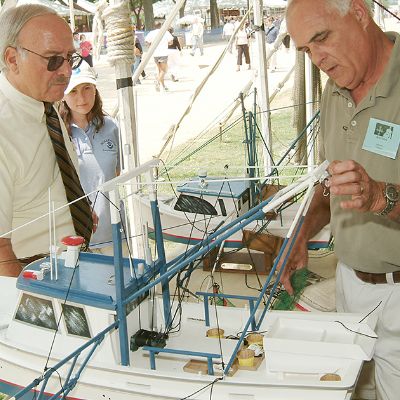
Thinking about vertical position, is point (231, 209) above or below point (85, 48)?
below

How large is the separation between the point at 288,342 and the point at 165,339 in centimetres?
54

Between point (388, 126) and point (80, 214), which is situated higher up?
point (388, 126)

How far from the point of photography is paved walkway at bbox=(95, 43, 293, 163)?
11.8 metres

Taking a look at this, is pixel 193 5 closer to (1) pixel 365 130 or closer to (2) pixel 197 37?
(2) pixel 197 37

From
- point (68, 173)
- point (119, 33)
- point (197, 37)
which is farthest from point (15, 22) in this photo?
point (197, 37)

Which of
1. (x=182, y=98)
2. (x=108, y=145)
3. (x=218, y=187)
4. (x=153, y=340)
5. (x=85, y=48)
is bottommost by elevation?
(x=182, y=98)

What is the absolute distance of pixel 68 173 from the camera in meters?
2.74

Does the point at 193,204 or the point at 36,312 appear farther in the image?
the point at 193,204

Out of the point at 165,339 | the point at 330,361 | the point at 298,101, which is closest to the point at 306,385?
the point at 330,361

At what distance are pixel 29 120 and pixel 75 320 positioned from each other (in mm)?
829

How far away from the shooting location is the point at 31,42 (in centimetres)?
256

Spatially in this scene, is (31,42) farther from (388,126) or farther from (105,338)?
(388,126)

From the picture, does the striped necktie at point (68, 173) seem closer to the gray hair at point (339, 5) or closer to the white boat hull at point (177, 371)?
the white boat hull at point (177, 371)

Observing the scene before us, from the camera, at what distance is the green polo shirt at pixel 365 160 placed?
225 cm
